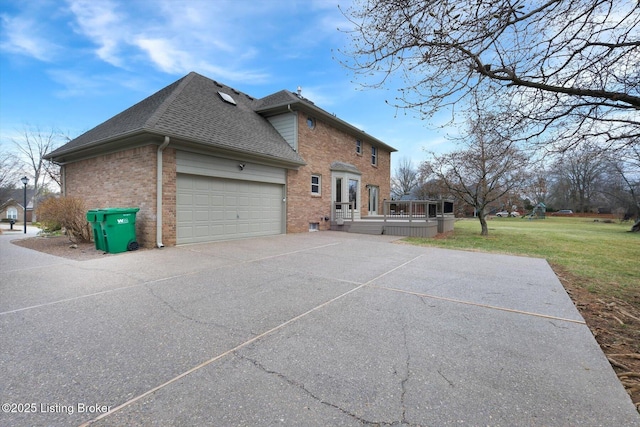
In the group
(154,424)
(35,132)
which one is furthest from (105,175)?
(35,132)

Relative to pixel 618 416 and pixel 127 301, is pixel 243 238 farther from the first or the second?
pixel 618 416

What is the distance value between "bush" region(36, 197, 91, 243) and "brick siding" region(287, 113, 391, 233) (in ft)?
24.4

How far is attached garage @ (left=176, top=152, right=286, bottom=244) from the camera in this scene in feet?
30.4

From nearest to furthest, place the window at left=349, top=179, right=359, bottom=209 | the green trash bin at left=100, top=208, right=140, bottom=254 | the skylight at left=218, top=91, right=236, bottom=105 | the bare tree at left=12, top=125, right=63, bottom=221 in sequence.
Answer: the green trash bin at left=100, top=208, right=140, bottom=254 → the skylight at left=218, top=91, right=236, bottom=105 → the window at left=349, top=179, right=359, bottom=209 → the bare tree at left=12, top=125, right=63, bottom=221

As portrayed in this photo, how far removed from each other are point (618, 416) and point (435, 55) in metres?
4.05

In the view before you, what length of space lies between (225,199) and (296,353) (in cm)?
864

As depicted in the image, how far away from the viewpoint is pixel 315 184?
1502cm

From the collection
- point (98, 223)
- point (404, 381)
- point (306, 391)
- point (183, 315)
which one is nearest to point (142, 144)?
point (98, 223)

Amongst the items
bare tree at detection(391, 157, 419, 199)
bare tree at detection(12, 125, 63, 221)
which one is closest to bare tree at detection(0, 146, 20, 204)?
bare tree at detection(12, 125, 63, 221)

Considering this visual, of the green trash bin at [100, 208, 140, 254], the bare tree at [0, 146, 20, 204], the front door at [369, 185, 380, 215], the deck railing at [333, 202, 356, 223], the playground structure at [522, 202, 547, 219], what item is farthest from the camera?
the playground structure at [522, 202, 547, 219]

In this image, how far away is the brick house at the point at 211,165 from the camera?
28.5ft

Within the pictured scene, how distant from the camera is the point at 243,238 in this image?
11.1 m

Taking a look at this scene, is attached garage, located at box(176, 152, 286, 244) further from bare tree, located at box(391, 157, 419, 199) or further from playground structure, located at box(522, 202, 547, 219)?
playground structure, located at box(522, 202, 547, 219)

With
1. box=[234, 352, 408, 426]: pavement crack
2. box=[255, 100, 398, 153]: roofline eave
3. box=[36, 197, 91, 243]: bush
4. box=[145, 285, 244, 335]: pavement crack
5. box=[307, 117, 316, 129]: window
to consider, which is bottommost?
box=[234, 352, 408, 426]: pavement crack
